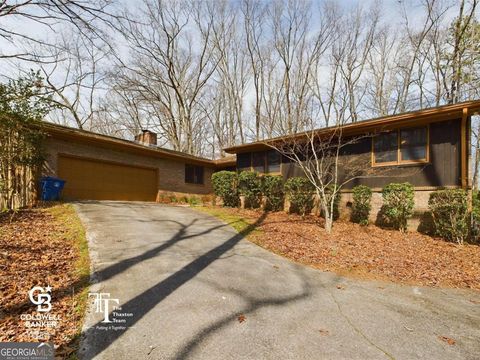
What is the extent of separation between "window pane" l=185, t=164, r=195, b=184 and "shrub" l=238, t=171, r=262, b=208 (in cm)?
528

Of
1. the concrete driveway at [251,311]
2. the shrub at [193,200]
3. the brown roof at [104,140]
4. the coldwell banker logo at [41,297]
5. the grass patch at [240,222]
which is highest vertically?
the brown roof at [104,140]

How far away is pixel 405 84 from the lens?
20234 millimetres

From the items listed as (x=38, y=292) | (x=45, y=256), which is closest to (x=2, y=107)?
(x=45, y=256)

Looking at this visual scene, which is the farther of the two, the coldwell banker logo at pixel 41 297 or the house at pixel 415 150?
the house at pixel 415 150

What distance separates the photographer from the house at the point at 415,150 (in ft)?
27.2

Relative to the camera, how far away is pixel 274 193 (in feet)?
40.7

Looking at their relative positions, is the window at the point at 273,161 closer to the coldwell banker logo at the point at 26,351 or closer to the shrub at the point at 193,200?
the shrub at the point at 193,200

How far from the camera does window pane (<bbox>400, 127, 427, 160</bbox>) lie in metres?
9.17

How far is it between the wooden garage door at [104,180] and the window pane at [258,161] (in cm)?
595

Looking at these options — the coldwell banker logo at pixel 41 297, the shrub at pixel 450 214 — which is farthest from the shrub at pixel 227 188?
the coldwell banker logo at pixel 41 297

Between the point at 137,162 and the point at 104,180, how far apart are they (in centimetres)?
204

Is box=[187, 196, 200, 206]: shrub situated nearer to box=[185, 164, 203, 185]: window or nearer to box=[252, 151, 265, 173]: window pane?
box=[185, 164, 203, 185]: window

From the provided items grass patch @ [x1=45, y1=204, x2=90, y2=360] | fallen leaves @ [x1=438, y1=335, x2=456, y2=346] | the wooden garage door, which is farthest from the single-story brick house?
fallen leaves @ [x1=438, y1=335, x2=456, y2=346]

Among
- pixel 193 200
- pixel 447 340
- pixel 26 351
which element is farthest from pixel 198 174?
pixel 447 340
